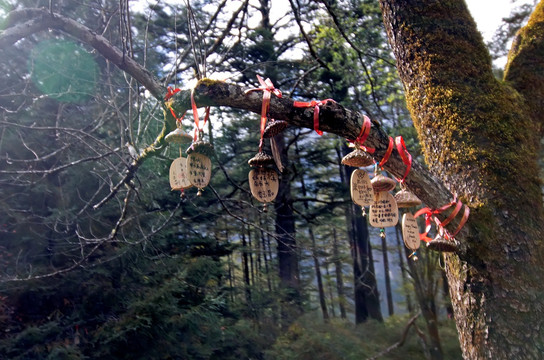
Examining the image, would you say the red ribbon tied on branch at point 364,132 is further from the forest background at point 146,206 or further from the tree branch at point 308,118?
the forest background at point 146,206

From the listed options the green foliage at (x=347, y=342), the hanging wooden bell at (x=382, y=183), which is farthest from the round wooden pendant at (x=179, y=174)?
the green foliage at (x=347, y=342)

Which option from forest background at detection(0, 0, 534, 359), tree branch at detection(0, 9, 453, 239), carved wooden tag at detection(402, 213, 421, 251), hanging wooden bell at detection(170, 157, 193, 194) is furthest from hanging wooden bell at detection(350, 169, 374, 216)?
forest background at detection(0, 0, 534, 359)

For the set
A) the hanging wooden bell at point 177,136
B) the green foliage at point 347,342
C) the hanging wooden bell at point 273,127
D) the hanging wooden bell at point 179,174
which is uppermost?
the hanging wooden bell at point 177,136

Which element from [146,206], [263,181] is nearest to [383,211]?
[263,181]

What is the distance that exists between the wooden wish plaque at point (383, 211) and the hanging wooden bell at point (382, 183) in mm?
38

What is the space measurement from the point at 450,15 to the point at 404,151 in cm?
97

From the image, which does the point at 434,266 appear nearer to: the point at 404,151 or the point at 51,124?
the point at 404,151

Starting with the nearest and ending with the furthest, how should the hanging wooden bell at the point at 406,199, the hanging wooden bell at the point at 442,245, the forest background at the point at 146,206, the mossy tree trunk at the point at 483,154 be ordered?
the mossy tree trunk at the point at 483,154 → the hanging wooden bell at the point at 442,245 → the hanging wooden bell at the point at 406,199 → the forest background at the point at 146,206

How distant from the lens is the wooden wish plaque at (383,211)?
2.18m

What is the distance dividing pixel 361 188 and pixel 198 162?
0.85 meters

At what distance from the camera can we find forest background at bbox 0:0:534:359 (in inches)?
166

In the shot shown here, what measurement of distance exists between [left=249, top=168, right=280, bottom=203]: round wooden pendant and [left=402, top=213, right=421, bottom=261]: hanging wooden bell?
2.84 ft

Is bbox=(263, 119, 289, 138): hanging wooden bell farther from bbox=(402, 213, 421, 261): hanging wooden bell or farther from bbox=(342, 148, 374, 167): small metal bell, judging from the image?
bbox=(402, 213, 421, 261): hanging wooden bell

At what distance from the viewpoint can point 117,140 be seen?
5.70m
